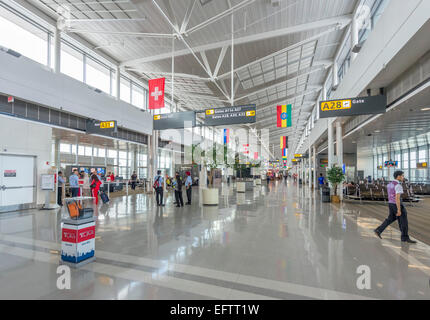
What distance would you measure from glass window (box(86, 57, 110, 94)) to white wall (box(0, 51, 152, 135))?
915 millimetres

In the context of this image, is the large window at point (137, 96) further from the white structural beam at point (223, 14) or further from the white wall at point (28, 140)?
the white structural beam at point (223, 14)

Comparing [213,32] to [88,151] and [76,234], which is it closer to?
[76,234]

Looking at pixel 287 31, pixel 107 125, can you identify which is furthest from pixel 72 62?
pixel 287 31

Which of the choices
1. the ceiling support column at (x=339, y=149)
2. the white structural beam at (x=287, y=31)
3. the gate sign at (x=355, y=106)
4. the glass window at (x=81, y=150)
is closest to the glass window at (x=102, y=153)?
the glass window at (x=81, y=150)

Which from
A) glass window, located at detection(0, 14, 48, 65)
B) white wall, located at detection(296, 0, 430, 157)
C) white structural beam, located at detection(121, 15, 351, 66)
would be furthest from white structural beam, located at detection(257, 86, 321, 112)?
glass window, located at detection(0, 14, 48, 65)

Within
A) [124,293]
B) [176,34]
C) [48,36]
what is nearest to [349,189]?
[176,34]

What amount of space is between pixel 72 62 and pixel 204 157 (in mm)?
9414

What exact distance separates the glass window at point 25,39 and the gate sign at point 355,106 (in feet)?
42.2

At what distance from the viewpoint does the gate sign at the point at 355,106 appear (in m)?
7.35

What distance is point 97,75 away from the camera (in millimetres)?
14742

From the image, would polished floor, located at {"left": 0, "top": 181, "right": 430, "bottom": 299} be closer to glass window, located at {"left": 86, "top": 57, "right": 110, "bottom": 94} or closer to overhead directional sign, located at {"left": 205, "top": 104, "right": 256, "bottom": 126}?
overhead directional sign, located at {"left": 205, "top": 104, "right": 256, "bottom": 126}

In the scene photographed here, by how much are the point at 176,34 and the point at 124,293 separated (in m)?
10.2
